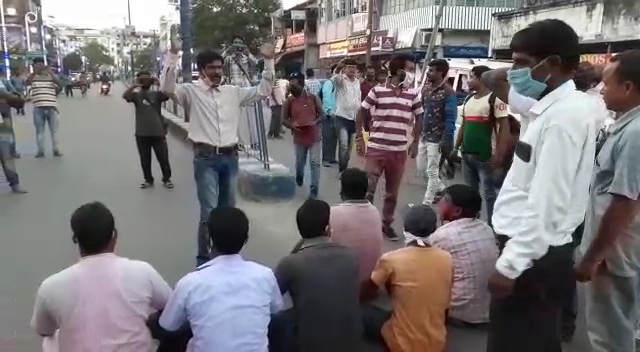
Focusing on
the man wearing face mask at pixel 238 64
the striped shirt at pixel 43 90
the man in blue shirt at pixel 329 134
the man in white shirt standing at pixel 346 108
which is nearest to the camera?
the man wearing face mask at pixel 238 64

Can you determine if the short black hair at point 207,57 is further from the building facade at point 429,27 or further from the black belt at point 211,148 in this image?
the building facade at point 429,27

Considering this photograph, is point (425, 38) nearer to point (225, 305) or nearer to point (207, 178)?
point (207, 178)

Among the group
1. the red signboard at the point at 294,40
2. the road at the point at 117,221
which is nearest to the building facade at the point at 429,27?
the red signboard at the point at 294,40

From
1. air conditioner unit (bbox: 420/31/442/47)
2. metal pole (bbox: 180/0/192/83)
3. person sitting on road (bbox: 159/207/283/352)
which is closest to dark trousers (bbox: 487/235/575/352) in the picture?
person sitting on road (bbox: 159/207/283/352)

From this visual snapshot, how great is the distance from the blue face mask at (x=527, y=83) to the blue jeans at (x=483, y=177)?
296 cm

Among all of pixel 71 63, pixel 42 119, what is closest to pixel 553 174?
pixel 42 119

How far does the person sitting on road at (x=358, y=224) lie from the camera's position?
4.14m

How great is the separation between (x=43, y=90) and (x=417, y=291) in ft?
30.7

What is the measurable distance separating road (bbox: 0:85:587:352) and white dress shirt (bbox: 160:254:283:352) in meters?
1.67

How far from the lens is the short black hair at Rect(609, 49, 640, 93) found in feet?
9.55

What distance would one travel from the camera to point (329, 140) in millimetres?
10758

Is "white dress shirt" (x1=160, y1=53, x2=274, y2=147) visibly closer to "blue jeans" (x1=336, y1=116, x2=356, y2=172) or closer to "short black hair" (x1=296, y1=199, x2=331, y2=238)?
"short black hair" (x1=296, y1=199, x2=331, y2=238)

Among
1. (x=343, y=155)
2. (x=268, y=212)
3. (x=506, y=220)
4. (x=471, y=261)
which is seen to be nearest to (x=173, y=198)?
(x=268, y=212)

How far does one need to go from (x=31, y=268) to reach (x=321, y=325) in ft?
10.7
